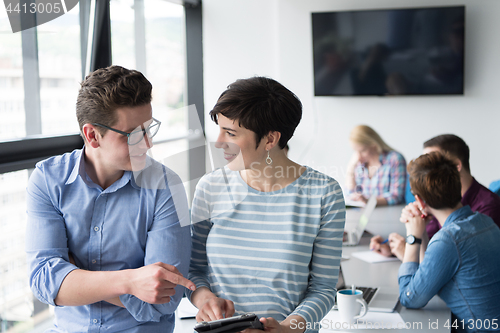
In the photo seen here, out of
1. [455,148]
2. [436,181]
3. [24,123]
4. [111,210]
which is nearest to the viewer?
Answer: [111,210]

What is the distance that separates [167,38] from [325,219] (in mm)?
3752

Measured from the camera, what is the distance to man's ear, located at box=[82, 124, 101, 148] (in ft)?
4.29

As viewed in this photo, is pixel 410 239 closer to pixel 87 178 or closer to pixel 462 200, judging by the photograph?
pixel 462 200

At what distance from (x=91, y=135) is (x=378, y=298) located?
4.06ft

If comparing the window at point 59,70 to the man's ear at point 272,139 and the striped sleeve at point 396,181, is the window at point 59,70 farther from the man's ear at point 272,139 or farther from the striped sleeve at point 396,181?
the striped sleeve at point 396,181

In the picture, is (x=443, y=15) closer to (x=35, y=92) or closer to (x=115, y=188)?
(x=35, y=92)

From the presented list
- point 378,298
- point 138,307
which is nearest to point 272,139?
point 138,307

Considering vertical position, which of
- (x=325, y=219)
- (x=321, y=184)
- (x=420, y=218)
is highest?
(x=321, y=184)

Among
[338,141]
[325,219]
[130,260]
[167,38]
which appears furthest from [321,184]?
[167,38]

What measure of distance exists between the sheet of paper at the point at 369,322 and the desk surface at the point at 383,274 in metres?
0.02

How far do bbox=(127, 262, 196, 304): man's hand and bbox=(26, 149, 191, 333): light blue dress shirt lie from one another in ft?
0.42

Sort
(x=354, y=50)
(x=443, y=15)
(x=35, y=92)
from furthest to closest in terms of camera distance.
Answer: (x=354, y=50)
(x=443, y=15)
(x=35, y=92)

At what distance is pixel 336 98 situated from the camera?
4566mm

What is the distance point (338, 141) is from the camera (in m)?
4.60
